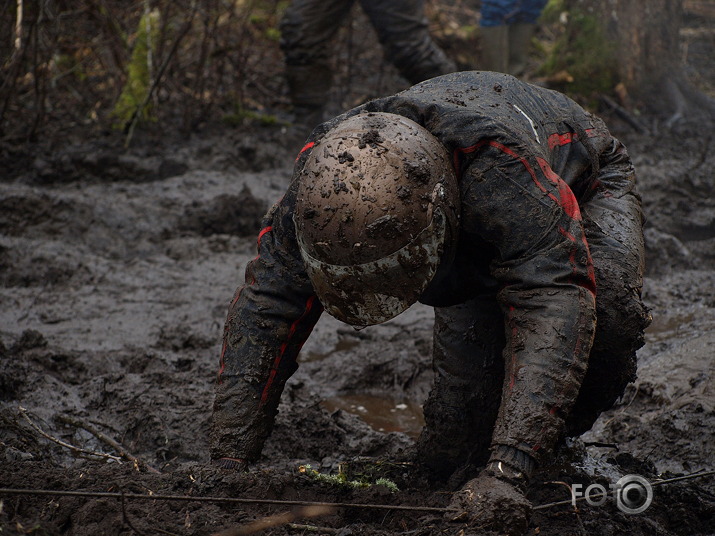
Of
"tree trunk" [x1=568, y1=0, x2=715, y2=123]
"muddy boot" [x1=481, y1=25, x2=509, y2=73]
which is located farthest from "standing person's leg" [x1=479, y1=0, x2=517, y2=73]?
"tree trunk" [x1=568, y1=0, x2=715, y2=123]

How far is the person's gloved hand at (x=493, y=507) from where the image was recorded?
2135 mm

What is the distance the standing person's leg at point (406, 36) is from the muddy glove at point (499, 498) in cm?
559

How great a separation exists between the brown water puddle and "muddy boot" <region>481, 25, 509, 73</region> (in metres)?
5.28

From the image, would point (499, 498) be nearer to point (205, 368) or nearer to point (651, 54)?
point (205, 368)

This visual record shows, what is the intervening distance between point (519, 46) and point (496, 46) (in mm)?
357

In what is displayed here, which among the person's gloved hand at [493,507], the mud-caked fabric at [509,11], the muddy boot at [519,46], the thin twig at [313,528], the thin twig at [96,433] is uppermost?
the mud-caked fabric at [509,11]

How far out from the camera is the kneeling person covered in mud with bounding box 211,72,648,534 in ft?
7.59

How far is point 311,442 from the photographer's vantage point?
3629mm

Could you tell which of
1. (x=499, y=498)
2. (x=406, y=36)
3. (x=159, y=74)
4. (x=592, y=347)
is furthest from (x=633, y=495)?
(x=159, y=74)

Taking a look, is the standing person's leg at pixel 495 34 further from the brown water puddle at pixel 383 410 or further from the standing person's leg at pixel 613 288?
the standing person's leg at pixel 613 288

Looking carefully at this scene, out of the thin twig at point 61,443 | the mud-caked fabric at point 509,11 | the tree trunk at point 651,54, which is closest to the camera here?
the thin twig at point 61,443

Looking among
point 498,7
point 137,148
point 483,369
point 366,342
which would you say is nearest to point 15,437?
point 483,369

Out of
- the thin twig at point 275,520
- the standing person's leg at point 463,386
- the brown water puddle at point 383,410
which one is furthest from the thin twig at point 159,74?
the thin twig at point 275,520

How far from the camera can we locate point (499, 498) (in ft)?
7.08
